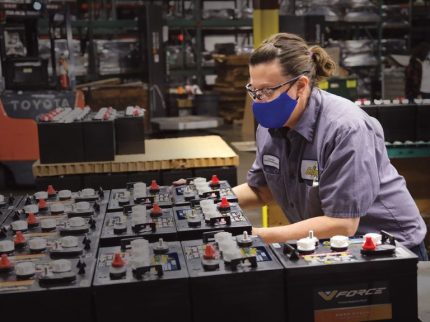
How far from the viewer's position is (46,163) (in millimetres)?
5516

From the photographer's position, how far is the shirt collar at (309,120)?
2855 millimetres

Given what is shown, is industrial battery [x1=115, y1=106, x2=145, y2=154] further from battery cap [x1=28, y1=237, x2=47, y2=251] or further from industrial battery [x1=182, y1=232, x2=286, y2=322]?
industrial battery [x1=182, y1=232, x2=286, y2=322]

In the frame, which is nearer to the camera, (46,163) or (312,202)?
(312,202)

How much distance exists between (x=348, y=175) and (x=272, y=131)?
57 cm

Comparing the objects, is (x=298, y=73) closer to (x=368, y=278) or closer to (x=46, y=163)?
(x=368, y=278)

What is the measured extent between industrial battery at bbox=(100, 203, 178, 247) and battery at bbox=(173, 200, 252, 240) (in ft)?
0.12

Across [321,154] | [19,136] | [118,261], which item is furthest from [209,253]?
[19,136]

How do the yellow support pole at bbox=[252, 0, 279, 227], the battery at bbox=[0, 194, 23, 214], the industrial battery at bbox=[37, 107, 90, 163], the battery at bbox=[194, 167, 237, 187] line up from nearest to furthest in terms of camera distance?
1. the battery at bbox=[0, 194, 23, 214]
2. the industrial battery at bbox=[37, 107, 90, 163]
3. the battery at bbox=[194, 167, 237, 187]
4. the yellow support pole at bbox=[252, 0, 279, 227]

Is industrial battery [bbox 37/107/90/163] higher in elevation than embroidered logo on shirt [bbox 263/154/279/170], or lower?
lower

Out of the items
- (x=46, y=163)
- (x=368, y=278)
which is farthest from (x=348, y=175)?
(x=46, y=163)

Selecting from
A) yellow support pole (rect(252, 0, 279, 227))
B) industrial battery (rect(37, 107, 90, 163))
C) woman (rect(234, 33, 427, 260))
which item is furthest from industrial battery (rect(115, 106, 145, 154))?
yellow support pole (rect(252, 0, 279, 227))

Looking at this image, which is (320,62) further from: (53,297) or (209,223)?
(53,297)

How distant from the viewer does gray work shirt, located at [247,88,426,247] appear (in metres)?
2.64

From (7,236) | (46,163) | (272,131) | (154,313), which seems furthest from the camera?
(46,163)
